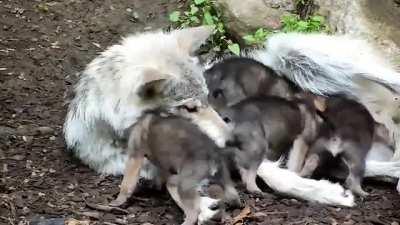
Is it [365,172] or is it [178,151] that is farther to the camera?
[365,172]

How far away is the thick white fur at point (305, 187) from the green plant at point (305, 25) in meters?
1.46

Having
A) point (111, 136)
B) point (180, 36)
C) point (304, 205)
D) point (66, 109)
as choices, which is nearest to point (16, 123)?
point (66, 109)

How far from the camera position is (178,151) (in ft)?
13.4

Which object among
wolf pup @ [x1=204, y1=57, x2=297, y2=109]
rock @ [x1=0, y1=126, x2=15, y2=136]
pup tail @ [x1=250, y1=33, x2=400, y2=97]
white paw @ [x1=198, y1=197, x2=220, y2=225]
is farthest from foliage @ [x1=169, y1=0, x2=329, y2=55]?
white paw @ [x1=198, y1=197, x2=220, y2=225]

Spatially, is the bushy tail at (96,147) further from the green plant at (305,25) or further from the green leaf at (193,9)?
the green leaf at (193,9)

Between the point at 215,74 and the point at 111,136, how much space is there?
784mm

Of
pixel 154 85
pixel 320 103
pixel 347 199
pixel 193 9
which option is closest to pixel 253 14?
pixel 193 9

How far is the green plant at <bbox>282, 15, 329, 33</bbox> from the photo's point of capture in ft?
18.3

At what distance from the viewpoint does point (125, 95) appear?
177 inches

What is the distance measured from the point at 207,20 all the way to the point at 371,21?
1.35m

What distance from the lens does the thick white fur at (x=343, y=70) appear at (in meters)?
4.79

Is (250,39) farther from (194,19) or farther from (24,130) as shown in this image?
(24,130)

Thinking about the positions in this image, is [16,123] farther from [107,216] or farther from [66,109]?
[107,216]

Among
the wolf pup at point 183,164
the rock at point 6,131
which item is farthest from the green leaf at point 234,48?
the rock at point 6,131
